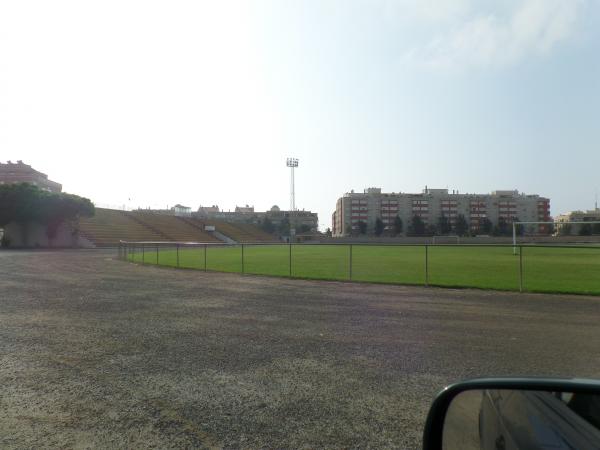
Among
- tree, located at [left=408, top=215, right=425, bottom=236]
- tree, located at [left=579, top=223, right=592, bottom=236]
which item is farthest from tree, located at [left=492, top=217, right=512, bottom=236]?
tree, located at [left=579, top=223, right=592, bottom=236]

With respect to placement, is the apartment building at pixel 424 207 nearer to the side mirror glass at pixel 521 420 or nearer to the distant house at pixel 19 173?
the distant house at pixel 19 173

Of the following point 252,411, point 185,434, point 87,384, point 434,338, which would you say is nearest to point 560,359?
point 434,338

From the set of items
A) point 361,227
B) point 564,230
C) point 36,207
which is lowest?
point 564,230

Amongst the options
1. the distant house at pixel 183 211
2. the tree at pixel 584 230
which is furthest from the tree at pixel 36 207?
the tree at pixel 584 230

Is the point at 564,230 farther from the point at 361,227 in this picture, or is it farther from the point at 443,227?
the point at 361,227

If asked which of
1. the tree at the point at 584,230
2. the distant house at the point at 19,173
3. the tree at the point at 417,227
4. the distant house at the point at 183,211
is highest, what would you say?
the distant house at the point at 19,173

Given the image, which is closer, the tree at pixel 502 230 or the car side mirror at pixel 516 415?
the car side mirror at pixel 516 415

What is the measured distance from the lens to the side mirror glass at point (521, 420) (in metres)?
1.23

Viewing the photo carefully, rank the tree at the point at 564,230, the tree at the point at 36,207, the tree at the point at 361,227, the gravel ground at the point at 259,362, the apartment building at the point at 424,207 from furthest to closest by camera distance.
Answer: the apartment building at the point at 424,207 → the tree at the point at 361,227 → the tree at the point at 564,230 → the tree at the point at 36,207 → the gravel ground at the point at 259,362

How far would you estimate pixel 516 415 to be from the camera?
1.41 m

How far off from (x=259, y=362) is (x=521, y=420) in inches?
180

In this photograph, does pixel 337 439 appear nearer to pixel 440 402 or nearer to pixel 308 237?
pixel 440 402

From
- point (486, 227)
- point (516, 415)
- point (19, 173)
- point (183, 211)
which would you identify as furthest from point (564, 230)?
point (19, 173)

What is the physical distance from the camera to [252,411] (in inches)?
157
